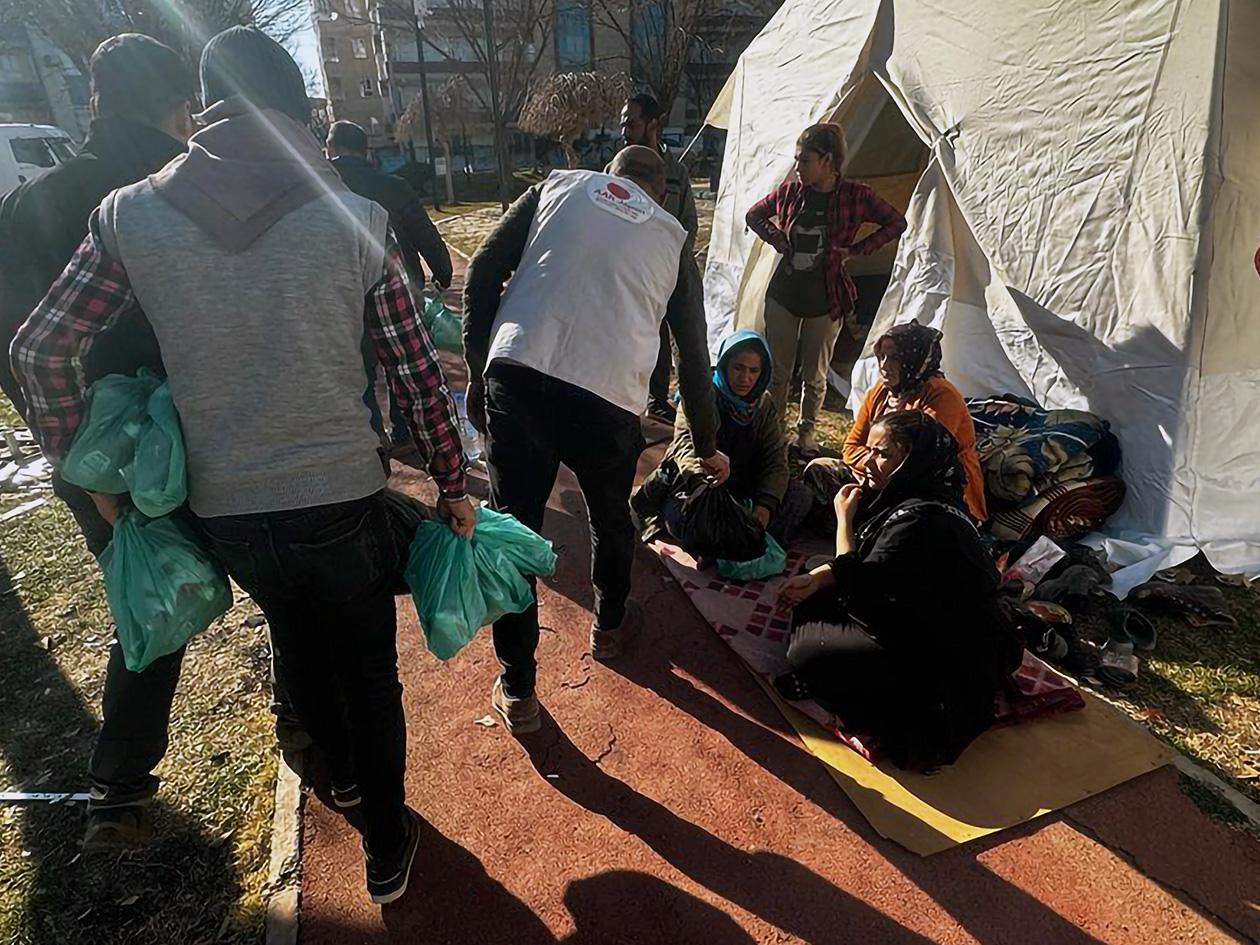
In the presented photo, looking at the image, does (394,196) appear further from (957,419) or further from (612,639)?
(957,419)

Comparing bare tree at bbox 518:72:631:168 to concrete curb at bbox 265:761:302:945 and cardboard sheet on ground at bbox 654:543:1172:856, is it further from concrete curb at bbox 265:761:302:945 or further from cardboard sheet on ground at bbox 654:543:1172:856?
concrete curb at bbox 265:761:302:945

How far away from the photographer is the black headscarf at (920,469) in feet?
8.31

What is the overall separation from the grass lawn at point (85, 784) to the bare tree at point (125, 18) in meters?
15.5

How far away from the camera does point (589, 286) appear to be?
89.8 inches

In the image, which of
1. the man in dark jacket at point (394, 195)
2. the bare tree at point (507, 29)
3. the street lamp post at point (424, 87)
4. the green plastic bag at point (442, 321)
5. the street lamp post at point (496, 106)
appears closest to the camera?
the man in dark jacket at point (394, 195)

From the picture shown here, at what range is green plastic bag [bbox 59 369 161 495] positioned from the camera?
1.60 m

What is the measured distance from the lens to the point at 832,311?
459cm

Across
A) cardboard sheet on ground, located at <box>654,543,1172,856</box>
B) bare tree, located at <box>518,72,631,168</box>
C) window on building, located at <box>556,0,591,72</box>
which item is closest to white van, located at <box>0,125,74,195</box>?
bare tree, located at <box>518,72,631,168</box>

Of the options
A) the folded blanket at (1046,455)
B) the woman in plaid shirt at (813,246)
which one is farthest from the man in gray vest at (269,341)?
the folded blanket at (1046,455)

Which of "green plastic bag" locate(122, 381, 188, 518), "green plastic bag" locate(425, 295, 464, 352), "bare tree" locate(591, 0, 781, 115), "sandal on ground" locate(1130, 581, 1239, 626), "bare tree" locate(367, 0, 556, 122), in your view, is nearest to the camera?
"green plastic bag" locate(122, 381, 188, 518)

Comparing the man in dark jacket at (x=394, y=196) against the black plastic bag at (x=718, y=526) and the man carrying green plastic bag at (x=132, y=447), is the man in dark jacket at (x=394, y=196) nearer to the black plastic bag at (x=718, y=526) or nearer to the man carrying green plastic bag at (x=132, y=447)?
the black plastic bag at (x=718, y=526)

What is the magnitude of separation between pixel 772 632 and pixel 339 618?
83.1 inches

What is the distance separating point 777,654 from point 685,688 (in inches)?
17.8

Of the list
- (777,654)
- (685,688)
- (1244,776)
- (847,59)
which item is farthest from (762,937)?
(847,59)
